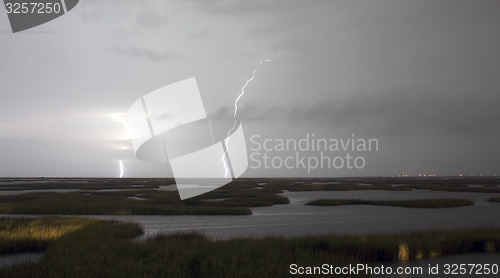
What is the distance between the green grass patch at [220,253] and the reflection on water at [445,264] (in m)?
0.57

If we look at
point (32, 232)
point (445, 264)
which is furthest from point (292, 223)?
point (32, 232)

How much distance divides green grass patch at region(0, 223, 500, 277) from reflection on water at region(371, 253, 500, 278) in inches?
22.4

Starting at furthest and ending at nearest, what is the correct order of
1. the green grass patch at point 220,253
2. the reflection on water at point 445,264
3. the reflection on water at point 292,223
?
the reflection on water at point 292,223 < the reflection on water at point 445,264 < the green grass patch at point 220,253

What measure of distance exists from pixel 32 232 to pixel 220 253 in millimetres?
11199

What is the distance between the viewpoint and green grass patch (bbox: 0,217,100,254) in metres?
16.8

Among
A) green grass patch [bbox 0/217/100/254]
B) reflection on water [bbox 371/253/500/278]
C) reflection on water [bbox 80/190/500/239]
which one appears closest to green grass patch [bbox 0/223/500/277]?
reflection on water [bbox 371/253/500/278]

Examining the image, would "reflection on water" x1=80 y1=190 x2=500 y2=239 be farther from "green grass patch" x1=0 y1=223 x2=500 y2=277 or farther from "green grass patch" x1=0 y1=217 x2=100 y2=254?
"green grass patch" x1=0 y1=223 x2=500 y2=277

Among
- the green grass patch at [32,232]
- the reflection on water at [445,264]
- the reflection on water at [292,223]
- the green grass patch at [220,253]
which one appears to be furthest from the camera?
the reflection on water at [292,223]

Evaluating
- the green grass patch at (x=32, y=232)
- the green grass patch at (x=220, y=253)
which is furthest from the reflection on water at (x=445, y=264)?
the green grass patch at (x=32, y=232)

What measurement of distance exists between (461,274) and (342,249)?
4585 millimetres

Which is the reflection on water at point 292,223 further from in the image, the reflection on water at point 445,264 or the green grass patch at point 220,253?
the reflection on water at point 445,264

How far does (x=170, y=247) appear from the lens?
15102 millimetres

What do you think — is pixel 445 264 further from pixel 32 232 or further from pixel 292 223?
pixel 32 232

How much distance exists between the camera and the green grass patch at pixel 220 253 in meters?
12.1
